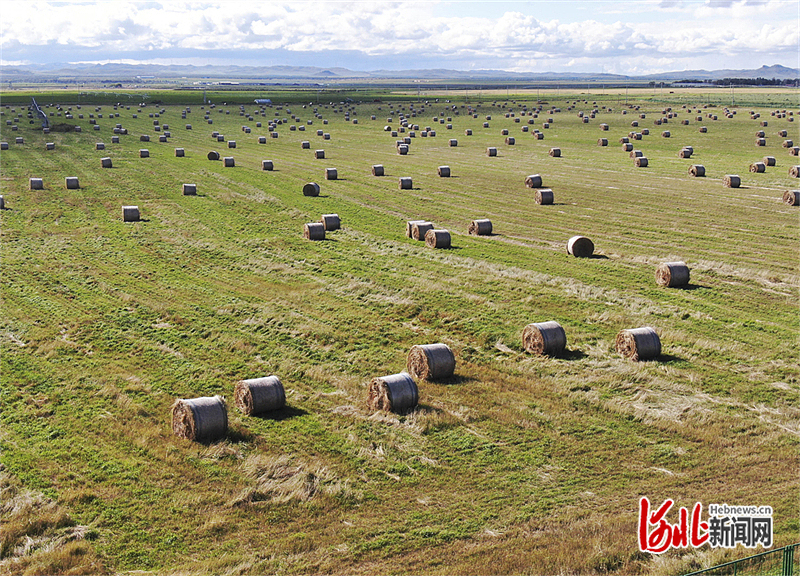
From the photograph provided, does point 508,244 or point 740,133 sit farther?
point 740,133

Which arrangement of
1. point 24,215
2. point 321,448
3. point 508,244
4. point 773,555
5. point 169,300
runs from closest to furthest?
point 773,555 → point 321,448 → point 169,300 → point 508,244 → point 24,215

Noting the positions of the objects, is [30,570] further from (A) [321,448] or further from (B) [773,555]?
(B) [773,555]

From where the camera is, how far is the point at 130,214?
41438 millimetres

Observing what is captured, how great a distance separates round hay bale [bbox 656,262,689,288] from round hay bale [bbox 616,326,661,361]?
7165 millimetres

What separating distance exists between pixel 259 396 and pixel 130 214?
26.4 m

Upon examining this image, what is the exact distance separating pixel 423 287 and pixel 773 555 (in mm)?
17643

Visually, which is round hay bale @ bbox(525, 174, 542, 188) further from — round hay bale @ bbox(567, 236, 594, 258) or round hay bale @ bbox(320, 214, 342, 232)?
round hay bale @ bbox(567, 236, 594, 258)

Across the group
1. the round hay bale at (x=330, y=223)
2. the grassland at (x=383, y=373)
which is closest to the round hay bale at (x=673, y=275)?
the grassland at (x=383, y=373)

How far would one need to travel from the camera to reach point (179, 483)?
1550 centimetres

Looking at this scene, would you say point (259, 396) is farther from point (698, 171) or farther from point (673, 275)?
point (698, 171)

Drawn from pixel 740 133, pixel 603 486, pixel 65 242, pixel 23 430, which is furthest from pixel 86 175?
pixel 740 133

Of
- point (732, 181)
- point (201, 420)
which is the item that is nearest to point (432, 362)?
point (201, 420)

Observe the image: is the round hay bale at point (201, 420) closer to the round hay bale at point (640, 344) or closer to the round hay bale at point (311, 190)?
the round hay bale at point (640, 344)

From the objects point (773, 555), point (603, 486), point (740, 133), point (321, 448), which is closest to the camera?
point (773, 555)
